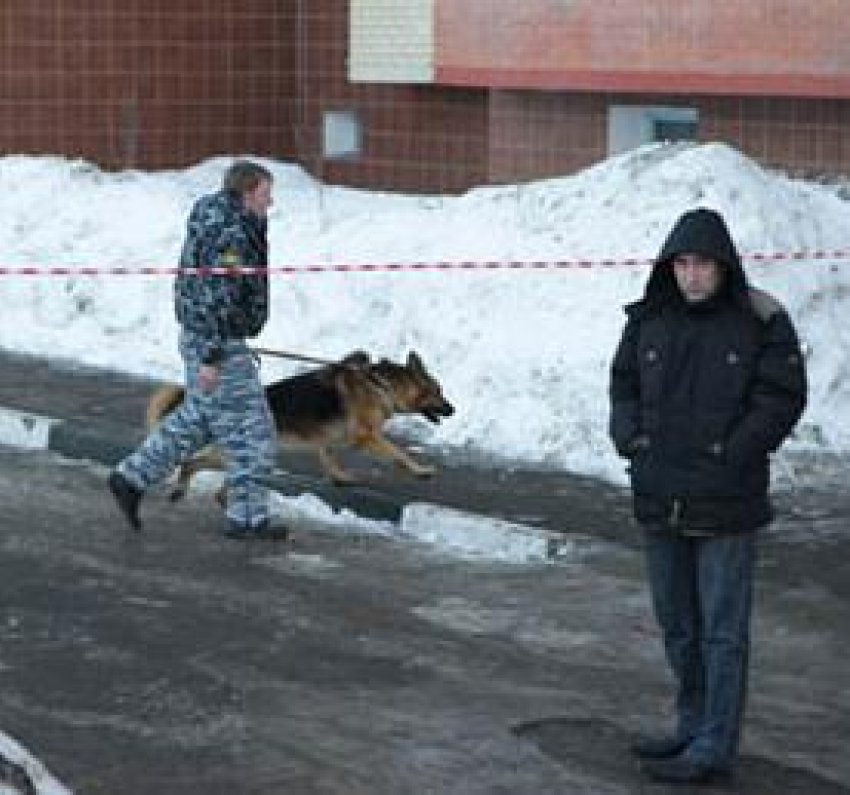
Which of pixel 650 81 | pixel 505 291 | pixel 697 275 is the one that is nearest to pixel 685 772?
pixel 697 275

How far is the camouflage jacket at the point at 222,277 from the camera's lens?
1018 cm

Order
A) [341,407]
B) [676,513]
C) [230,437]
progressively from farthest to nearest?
[341,407]
[230,437]
[676,513]

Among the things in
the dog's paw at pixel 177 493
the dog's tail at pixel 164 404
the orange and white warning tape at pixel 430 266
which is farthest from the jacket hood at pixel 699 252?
the orange and white warning tape at pixel 430 266

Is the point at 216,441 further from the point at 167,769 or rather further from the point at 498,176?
the point at 498,176

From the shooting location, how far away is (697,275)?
21.6ft

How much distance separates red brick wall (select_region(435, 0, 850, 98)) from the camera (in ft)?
52.5

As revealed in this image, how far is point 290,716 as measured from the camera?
752 centimetres

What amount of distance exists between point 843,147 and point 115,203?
6.29 meters

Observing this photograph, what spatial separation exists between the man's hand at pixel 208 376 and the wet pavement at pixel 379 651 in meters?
0.72

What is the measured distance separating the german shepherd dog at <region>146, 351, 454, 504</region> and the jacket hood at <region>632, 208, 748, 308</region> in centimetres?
441

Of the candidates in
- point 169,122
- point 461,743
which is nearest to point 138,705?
point 461,743

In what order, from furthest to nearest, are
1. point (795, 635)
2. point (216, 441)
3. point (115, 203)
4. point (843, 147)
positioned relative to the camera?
point (115, 203), point (843, 147), point (216, 441), point (795, 635)

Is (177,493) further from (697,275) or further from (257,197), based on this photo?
(697,275)

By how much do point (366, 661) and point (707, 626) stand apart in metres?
1.85
